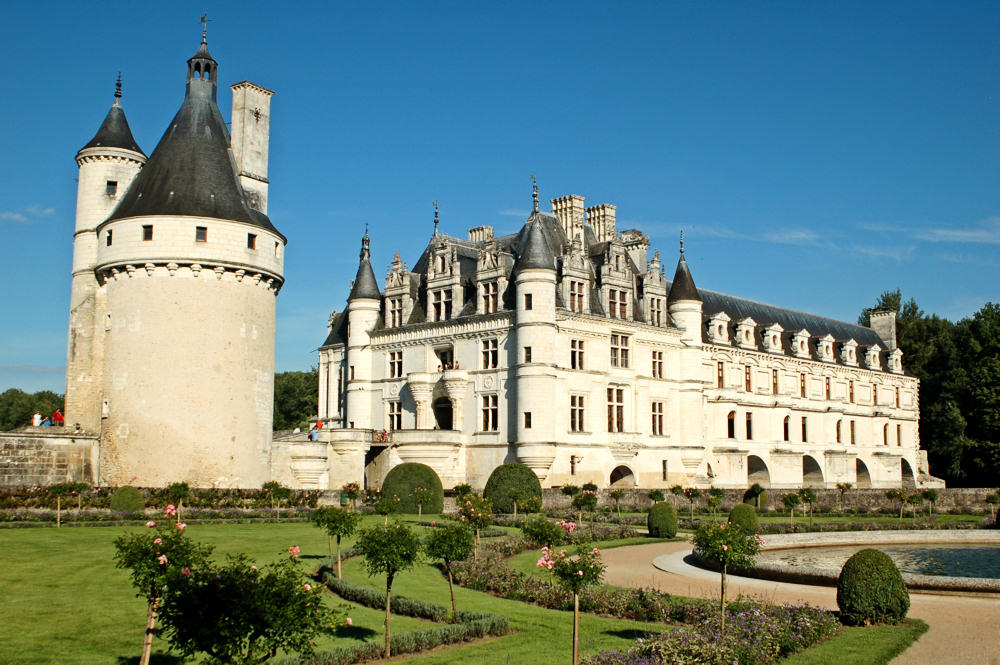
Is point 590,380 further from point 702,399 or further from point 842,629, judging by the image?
point 842,629

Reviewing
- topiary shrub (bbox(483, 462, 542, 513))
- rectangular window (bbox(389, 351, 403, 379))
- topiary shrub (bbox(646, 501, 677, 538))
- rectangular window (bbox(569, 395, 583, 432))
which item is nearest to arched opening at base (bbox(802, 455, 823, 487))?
rectangular window (bbox(569, 395, 583, 432))

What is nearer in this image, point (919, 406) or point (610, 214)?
point (610, 214)

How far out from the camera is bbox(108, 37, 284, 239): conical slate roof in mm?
33750

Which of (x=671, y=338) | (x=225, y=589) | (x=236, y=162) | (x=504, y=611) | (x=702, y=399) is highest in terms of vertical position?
(x=236, y=162)

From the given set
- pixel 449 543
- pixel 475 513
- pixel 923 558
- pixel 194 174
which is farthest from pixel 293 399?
pixel 449 543

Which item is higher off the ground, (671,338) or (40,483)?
(671,338)

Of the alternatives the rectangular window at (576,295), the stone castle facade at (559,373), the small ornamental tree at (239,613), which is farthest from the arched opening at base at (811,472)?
the small ornamental tree at (239,613)

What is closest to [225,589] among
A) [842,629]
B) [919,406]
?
[842,629]

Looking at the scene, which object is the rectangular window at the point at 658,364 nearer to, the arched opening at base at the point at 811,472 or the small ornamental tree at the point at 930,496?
the small ornamental tree at the point at 930,496

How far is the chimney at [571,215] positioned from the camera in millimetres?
45375

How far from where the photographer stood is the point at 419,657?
1235cm

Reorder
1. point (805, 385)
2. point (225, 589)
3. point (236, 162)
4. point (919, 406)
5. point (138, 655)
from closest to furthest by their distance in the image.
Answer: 1. point (225, 589)
2. point (138, 655)
3. point (236, 162)
4. point (805, 385)
5. point (919, 406)

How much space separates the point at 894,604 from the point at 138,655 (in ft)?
36.2

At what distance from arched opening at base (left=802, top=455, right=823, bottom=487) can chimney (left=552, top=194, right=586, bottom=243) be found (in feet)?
74.2
